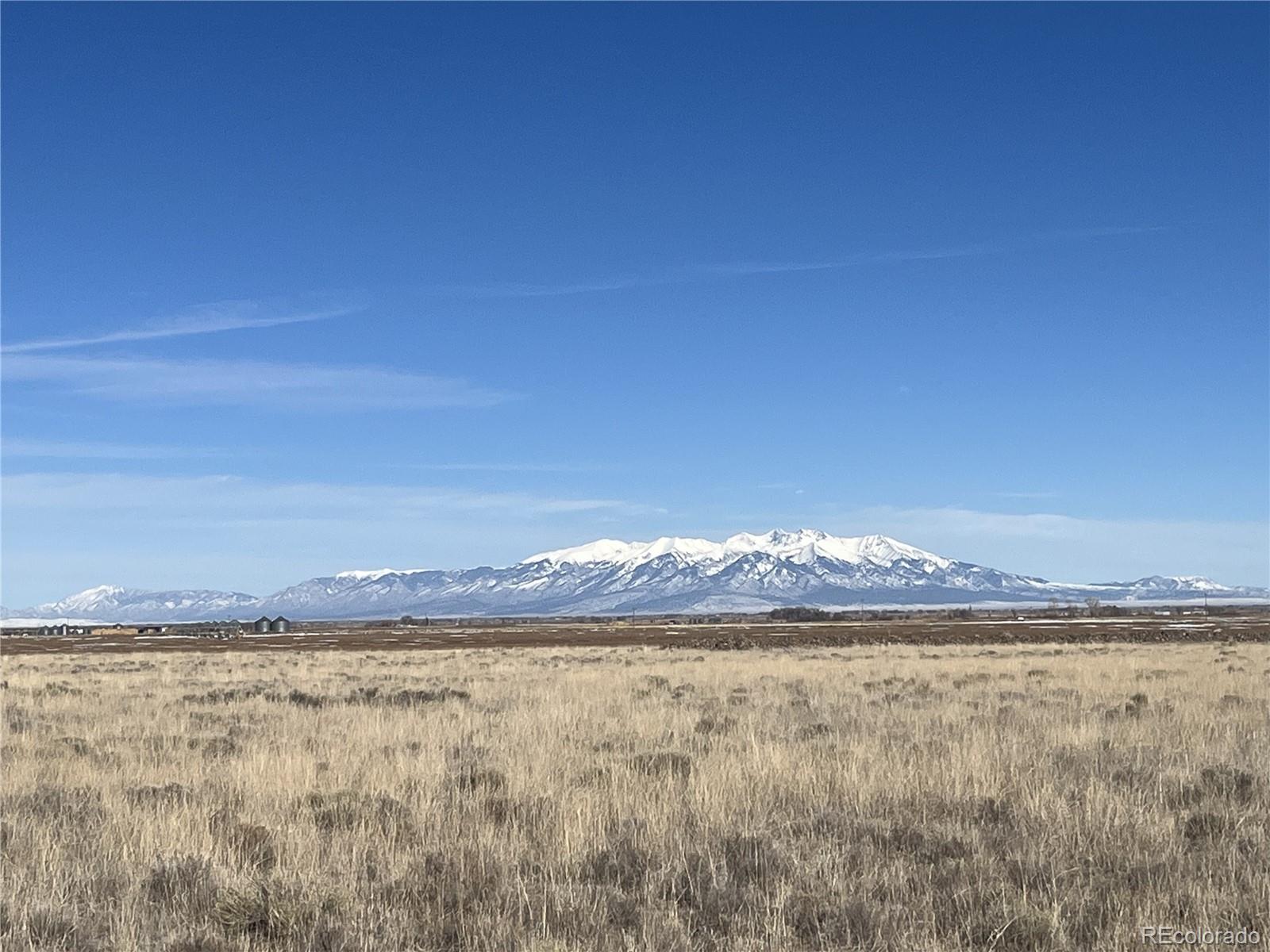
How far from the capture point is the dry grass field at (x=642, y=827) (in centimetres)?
640

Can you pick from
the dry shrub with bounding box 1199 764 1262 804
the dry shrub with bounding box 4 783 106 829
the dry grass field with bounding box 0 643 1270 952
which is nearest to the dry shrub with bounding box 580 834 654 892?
the dry grass field with bounding box 0 643 1270 952

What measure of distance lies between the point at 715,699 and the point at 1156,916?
48.3 feet

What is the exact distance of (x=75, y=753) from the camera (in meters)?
13.9

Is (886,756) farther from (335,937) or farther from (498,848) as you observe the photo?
(335,937)

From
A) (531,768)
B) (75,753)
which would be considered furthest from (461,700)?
(531,768)

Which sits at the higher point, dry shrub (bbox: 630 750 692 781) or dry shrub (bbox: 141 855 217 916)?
dry shrub (bbox: 141 855 217 916)

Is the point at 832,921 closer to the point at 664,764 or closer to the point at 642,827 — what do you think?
the point at 642,827

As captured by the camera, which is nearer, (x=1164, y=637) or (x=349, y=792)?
(x=349, y=792)

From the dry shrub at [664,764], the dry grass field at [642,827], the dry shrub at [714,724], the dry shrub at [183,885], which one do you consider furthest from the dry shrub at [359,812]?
the dry shrub at [714,724]

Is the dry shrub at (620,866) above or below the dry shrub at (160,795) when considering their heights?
below

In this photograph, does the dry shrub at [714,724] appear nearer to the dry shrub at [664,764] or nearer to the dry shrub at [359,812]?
the dry shrub at [664,764]

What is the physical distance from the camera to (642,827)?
876 centimetres

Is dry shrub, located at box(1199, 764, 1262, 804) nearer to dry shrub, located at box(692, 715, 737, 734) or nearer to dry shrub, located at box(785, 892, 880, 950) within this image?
dry shrub, located at box(785, 892, 880, 950)

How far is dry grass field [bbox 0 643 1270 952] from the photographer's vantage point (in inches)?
252
